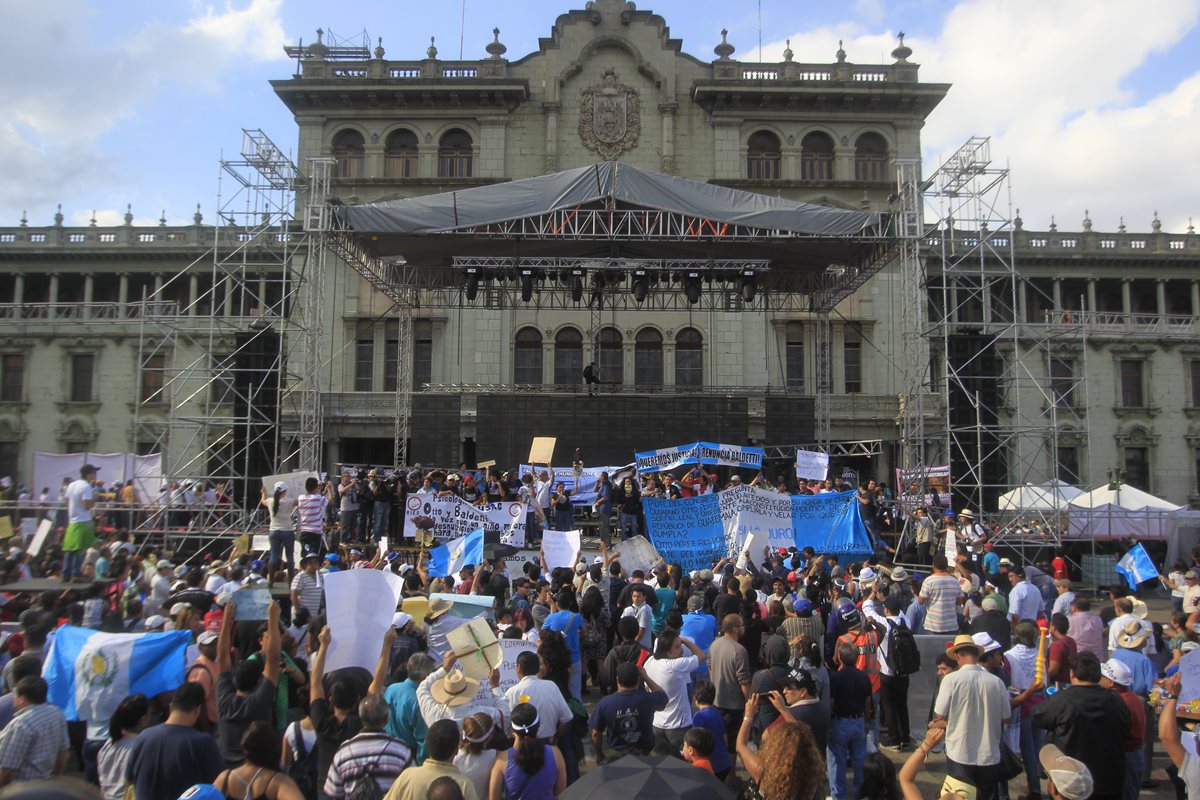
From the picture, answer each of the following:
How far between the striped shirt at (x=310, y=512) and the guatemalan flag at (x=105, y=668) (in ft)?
29.2

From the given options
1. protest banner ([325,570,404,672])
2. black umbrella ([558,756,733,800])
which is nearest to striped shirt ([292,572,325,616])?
protest banner ([325,570,404,672])

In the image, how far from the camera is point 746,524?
16.5 m

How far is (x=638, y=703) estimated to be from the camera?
6844mm

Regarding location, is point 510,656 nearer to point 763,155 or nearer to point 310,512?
point 310,512

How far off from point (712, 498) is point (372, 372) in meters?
22.7

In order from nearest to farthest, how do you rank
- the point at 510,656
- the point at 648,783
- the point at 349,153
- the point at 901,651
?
the point at 648,783 < the point at 510,656 < the point at 901,651 < the point at 349,153

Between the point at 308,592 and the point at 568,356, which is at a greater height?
the point at 568,356

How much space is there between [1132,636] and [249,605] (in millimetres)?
8038

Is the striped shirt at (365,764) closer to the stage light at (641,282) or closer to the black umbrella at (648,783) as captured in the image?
the black umbrella at (648,783)

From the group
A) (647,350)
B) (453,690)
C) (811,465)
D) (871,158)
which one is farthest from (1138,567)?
(871,158)

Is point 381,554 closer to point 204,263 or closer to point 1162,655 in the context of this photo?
point 1162,655

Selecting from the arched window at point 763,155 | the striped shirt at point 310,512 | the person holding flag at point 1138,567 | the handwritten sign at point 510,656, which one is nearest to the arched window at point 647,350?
the arched window at point 763,155

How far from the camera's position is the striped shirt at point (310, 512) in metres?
16.3

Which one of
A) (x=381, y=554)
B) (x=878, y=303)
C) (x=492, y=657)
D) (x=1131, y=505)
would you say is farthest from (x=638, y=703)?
(x=878, y=303)
